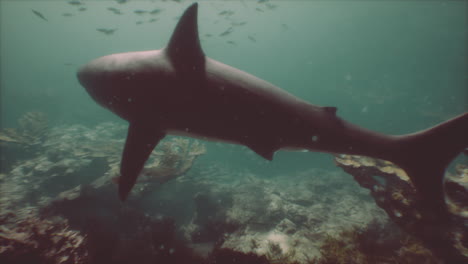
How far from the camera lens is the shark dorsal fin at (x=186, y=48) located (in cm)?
200

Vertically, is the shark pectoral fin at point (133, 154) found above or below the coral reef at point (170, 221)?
above

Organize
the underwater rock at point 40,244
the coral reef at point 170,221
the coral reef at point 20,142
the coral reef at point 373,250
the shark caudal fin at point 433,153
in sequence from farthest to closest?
the coral reef at point 20,142 < the coral reef at point 170,221 < the coral reef at point 373,250 < the underwater rock at point 40,244 < the shark caudal fin at point 433,153

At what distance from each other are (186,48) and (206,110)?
26.9 inches

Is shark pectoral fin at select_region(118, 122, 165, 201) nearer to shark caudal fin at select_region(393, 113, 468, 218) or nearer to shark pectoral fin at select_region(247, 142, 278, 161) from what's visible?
shark pectoral fin at select_region(247, 142, 278, 161)

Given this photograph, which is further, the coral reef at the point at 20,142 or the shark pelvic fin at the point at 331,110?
the coral reef at the point at 20,142

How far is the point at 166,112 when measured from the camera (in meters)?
2.06

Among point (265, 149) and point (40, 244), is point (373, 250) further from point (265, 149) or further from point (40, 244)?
point (40, 244)

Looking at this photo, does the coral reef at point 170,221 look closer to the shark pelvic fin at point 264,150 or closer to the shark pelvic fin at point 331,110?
the shark pelvic fin at point 264,150

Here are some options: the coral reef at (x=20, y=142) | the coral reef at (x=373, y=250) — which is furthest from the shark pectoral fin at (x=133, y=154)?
the coral reef at (x=20, y=142)

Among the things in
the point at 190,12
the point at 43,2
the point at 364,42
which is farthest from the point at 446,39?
the point at 43,2

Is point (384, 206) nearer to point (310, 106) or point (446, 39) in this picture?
point (310, 106)

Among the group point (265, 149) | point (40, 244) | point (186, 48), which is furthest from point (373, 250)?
point (40, 244)

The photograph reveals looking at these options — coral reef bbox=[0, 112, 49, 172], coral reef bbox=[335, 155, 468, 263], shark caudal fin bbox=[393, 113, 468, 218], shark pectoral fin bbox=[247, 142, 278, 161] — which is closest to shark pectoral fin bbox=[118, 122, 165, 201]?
shark pectoral fin bbox=[247, 142, 278, 161]

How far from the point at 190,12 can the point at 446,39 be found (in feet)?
243
